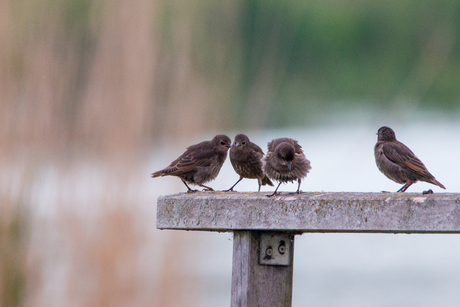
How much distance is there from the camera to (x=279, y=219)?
9.57ft

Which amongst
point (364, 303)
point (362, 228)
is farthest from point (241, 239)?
point (364, 303)

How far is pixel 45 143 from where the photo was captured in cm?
576

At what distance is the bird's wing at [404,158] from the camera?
170 inches

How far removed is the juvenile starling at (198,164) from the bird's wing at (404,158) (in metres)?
1.27

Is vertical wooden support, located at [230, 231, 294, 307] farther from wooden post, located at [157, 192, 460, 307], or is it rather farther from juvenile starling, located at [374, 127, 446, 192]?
juvenile starling, located at [374, 127, 446, 192]

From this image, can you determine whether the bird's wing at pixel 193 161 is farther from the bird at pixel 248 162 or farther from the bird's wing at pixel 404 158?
the bird's wing at pixel 404 158

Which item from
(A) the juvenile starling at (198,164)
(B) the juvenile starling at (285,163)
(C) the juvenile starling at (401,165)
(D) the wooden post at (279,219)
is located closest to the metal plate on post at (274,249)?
(D) the wooden post at (279,219)

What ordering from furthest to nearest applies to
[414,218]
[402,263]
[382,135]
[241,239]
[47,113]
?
[402,263] < [47,113] < [382,135] < [241,239] < [414,218]

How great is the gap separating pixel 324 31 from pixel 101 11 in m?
6.24

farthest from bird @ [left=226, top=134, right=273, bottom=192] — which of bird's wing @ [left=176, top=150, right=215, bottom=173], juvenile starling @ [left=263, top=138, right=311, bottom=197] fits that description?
juvenile starling @ [left=263, top=138, right=311, bottom=197]

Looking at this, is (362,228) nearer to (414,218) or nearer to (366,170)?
(414,218)

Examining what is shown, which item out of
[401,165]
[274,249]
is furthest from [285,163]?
[401,165]

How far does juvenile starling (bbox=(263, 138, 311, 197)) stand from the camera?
3781 mm

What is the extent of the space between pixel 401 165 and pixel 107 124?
2.57m
